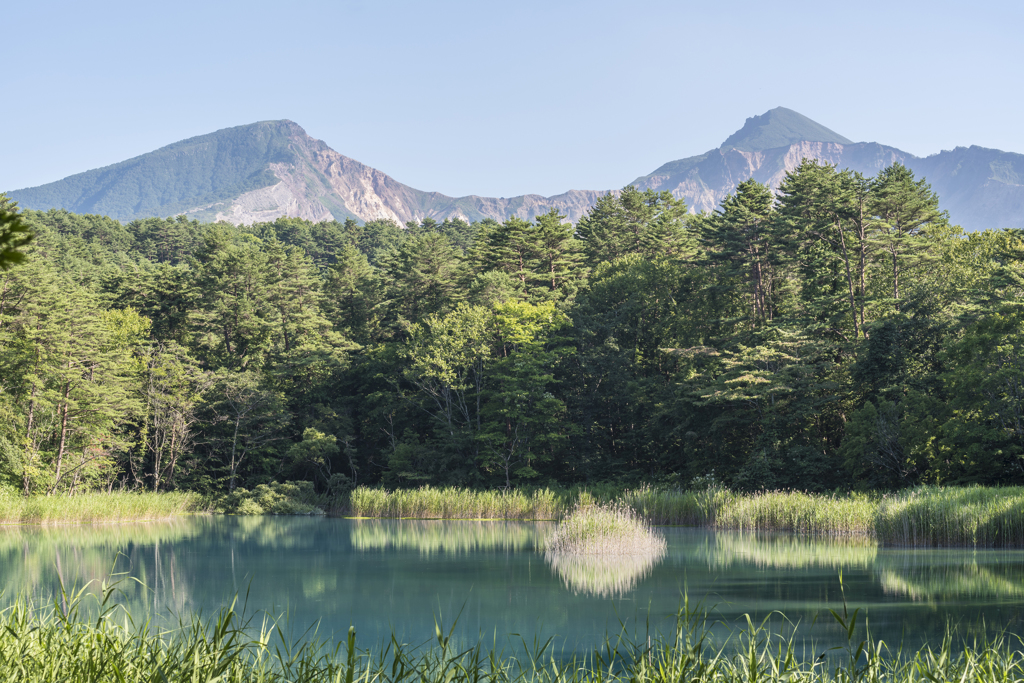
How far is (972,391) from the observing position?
19.7m

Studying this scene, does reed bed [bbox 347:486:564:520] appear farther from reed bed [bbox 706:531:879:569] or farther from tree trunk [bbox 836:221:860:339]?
tree trunk [bbox 836:221:860:339]

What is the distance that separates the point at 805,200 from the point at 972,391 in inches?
497

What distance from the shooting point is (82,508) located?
82.2ft

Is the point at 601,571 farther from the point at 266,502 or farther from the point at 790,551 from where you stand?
the point at 266,502

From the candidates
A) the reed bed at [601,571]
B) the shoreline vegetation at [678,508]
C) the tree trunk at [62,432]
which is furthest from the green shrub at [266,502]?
the reed bed at [601,571]

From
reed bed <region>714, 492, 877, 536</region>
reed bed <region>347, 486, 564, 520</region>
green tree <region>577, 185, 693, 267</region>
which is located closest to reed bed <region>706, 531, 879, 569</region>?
reed bed <region>714, 492, 877, 536</region>

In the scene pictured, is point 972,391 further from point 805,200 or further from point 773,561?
point 805,200

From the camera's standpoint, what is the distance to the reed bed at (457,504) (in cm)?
2583

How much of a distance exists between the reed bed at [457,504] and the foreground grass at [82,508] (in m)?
6.61

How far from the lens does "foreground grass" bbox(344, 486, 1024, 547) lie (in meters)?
15.1

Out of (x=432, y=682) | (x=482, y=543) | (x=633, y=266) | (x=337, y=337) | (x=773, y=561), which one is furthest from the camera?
(x=337, y=337)

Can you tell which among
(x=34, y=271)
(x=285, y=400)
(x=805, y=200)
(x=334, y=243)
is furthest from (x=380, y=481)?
(x=334, y=243)

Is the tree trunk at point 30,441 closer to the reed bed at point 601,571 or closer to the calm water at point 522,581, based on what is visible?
the calm water at point 522,581

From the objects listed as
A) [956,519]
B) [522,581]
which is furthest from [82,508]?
[956,519]
